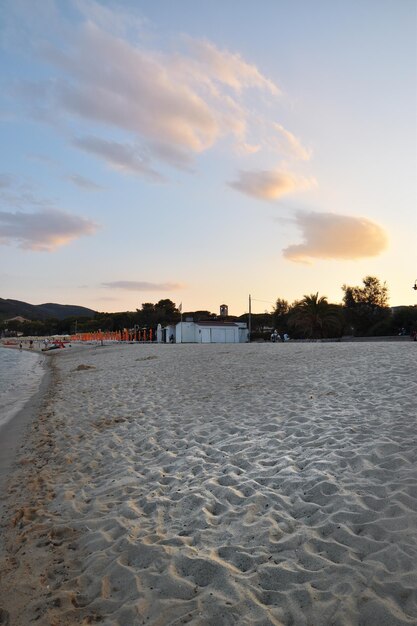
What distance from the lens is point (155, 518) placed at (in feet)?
15.3

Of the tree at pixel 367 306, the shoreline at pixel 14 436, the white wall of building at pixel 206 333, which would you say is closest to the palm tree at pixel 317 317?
the tree at pixel 367 306

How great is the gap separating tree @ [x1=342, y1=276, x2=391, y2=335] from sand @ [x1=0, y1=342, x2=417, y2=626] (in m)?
48.5

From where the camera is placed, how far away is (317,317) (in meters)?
53.1

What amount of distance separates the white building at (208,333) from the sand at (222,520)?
51711 millimetres

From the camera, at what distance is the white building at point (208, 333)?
6103 centimetres

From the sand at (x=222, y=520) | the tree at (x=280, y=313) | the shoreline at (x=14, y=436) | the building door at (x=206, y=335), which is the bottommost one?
the shoreline at (x=14, y=436)

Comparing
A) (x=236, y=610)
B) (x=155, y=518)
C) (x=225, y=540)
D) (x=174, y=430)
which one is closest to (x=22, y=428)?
(x=174, y=430)

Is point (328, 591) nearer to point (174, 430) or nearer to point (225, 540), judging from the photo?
point (225, 540)

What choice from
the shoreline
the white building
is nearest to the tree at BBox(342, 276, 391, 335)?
the white building

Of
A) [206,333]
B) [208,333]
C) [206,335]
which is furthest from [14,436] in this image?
[208,333]

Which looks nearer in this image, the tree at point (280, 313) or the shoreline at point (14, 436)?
the shoreline at point (14, 436)

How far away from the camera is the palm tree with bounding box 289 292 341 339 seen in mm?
53156

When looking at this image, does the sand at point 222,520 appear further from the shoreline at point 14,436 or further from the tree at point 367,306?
the tree at point 367,306

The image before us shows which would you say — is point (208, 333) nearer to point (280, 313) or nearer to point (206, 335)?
point (206, 335)
